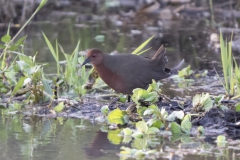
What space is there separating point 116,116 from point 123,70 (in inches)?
31.0

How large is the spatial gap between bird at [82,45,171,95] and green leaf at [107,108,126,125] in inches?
23.9

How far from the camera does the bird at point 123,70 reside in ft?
20.0

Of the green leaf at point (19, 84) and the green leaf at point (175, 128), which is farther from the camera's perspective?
the green leaf at point (19, 84)

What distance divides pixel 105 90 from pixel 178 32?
5.92 metres

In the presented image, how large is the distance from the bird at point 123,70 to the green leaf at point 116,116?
0.61 m

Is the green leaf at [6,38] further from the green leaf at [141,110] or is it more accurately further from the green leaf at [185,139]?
the green leaf at [185,139]

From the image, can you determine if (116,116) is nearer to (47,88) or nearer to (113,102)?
(113,102)

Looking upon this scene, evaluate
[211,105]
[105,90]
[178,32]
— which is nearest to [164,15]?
[178,32]

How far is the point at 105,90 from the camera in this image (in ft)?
23.3

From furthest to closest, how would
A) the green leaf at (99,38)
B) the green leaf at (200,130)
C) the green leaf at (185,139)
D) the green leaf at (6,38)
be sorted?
1. the green leaf at (99,38)
2. the green leaf at (6,38)
3. the green leaf at (200,130)
4. the green leaf at (185,139)

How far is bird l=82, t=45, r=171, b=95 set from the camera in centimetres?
611

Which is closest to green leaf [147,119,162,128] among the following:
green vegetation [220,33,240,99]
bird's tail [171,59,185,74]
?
green vegetation [220,33,240,99]

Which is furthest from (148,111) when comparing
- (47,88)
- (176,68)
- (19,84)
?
(176,68)

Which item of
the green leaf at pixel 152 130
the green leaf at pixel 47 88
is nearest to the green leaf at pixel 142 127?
the green leaf at pixel 152 130
